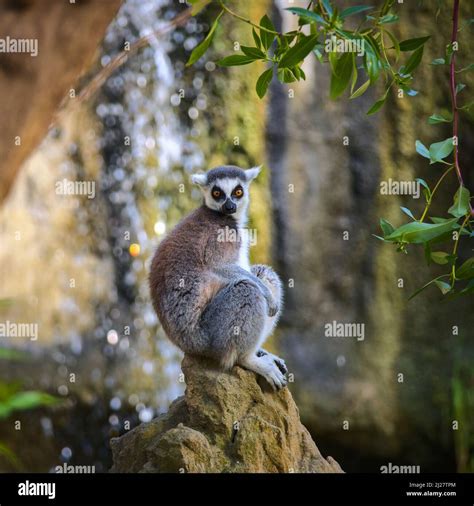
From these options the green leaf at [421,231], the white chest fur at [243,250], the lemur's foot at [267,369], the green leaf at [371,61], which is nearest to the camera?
the green leaf at [371,61]

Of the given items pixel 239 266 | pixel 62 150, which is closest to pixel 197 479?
pixel 239 266

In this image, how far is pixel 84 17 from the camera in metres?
3.57

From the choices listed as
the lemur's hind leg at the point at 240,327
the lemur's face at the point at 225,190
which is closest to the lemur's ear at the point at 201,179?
the lemur's face at the point at 225,190

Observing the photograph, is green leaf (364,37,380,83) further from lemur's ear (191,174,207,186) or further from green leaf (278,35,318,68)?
lemur's ear (191,174,207,186)

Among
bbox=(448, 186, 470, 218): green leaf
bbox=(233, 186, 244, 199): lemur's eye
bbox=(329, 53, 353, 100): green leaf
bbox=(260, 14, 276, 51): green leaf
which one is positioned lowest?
bbox=(448, 186, 470, 218): green leaf

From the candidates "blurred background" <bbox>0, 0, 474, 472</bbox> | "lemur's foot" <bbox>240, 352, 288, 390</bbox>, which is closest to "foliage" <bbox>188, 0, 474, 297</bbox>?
"lemur's foot" <bbox>240, 352, 288, 390</bbox>

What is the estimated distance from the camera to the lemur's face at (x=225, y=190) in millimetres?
3729

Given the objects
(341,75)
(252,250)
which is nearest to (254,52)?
(341,75)

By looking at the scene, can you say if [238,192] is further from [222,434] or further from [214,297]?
[222,434]

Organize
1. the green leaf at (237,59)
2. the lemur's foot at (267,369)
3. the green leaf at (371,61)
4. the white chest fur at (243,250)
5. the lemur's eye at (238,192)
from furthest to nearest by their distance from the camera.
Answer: the lemur's eye at (238,192)
the white chest fur at (243,250)
the lemur's foot at (267,369)
the green leaf at (237,59)
the green leaf at (371,61)

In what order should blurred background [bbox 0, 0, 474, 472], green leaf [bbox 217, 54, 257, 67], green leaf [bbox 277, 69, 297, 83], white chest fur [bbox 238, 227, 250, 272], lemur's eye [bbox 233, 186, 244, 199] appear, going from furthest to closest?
blurred background [bbox 0, 0, 474, 472] < lemur's eye [bbox 233, 186, 244, 199] < white chest fur [bbox 238, 227, 250, 272] < green leaf [bbox 277, 69, 297, 83] < green leaf [bbox 217, 54, 257, 67]

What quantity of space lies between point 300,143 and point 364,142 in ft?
1.80

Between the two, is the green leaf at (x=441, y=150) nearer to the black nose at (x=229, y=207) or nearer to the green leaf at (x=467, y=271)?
the green leaf at (x=467, y=271)

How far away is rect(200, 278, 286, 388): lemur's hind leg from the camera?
324 cm
